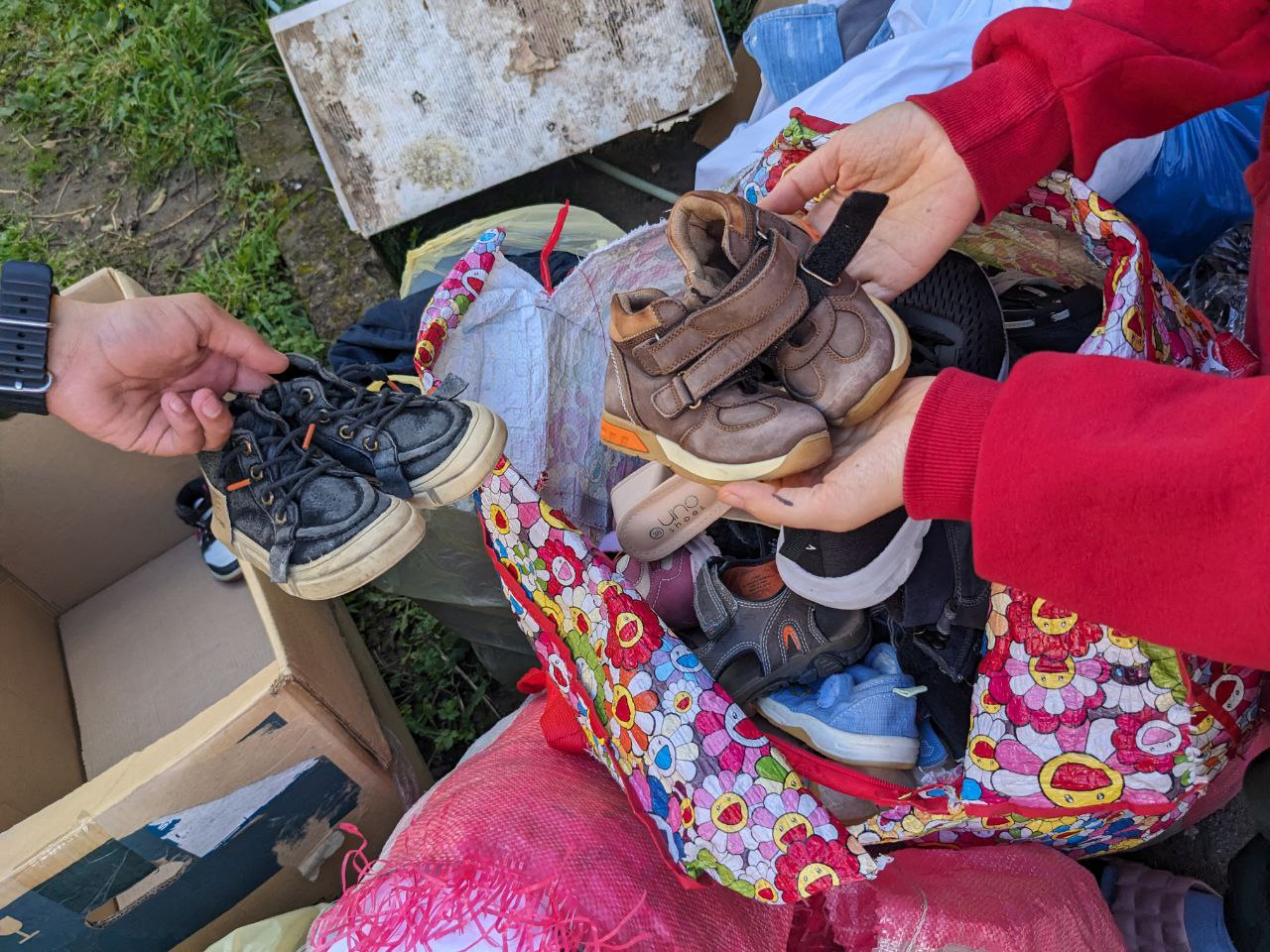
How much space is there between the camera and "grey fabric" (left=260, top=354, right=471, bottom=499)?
47.5 inches

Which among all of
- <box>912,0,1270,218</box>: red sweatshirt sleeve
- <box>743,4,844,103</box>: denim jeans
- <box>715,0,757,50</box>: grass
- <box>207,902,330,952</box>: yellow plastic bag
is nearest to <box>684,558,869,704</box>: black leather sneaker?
<box>912,0,1270,218</box>: red sweatshirt sleeve

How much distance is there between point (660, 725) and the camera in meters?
1.09

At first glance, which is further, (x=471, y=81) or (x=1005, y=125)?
(x=471, y=81)

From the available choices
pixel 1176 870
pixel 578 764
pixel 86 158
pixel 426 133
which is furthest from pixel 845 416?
pixel 86 158

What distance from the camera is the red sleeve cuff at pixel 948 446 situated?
2.74ft

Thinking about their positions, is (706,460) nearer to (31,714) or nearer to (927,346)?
(927,346)

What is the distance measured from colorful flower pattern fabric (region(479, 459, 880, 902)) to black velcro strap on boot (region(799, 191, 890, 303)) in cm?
43

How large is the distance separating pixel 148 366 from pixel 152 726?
0.68 metres

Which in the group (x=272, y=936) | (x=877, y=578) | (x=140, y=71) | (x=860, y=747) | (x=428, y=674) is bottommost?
(x=428, y=674)

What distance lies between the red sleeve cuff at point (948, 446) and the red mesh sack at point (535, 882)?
534 mm

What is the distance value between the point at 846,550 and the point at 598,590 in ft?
1.01

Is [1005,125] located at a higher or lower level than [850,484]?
higher

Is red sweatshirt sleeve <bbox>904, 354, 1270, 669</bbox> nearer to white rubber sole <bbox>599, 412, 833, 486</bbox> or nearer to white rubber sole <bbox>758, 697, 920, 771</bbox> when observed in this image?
white rubber sole <bbox>599, 412, 833, 486</bbox>

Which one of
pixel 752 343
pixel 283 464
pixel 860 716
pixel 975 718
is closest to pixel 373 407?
pixel 283 464
